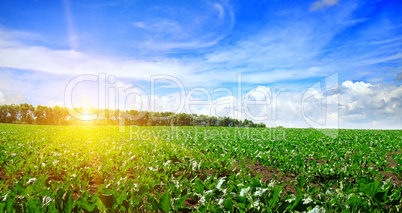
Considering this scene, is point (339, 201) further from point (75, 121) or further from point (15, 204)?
point (75, 121)

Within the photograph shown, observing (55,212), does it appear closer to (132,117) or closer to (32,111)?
(132,117)

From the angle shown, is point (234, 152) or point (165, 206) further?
point (234, 152)

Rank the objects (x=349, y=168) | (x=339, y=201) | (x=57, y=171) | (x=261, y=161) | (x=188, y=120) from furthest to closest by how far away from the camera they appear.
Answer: (x=188, y=120)
(x=261, y=161)
(x=349, y=168)
(x=57, y=171)
(x=339, y=201)

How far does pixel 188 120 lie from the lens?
83.8 meters

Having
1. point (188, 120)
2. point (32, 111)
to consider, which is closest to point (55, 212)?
point (188, 120)

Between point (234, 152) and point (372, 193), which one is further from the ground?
point (372, 193)

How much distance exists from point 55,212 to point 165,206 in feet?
3.96

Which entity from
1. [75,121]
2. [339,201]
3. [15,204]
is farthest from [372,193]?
[75,121]

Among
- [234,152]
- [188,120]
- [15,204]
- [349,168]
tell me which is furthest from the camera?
[188,120]

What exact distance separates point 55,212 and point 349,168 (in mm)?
7053

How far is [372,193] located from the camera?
3.15 meters
